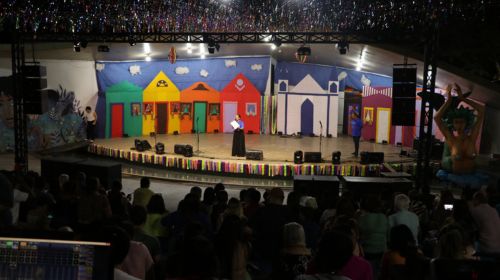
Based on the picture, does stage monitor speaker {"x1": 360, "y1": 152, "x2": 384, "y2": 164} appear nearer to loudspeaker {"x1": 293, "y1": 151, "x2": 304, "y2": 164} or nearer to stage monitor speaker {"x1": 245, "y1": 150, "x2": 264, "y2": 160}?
loudspeaker {"x1": 293, "y1": 151, "x2": 304, "y2": 164}

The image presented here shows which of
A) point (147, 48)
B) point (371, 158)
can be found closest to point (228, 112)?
point (147, 48)

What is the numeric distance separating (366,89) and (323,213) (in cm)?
1528

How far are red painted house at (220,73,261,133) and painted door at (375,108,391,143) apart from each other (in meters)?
4.92

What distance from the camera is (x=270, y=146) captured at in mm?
18797

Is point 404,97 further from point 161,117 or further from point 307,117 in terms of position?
point 161,117

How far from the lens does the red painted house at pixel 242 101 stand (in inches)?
894

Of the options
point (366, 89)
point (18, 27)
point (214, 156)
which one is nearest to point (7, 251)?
point (18, 27)

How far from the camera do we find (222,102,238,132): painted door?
22880 millimetres

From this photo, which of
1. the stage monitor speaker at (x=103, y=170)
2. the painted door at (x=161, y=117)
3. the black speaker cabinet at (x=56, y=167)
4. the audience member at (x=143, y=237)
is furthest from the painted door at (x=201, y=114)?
the audience member at (x=143, y=237)

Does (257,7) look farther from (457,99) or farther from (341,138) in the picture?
(341,138)

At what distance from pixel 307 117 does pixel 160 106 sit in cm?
590

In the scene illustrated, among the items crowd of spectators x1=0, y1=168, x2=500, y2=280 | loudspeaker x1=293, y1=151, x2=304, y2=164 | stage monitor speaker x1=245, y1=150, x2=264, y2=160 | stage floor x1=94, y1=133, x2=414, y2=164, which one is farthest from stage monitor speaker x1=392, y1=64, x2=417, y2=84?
stage monitor speaker x1=245, y1=150, x2=264, y2=160

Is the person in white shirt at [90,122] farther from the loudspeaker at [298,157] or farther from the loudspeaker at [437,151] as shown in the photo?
the loudspeaker at [437,151]

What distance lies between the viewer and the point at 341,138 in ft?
71.8
